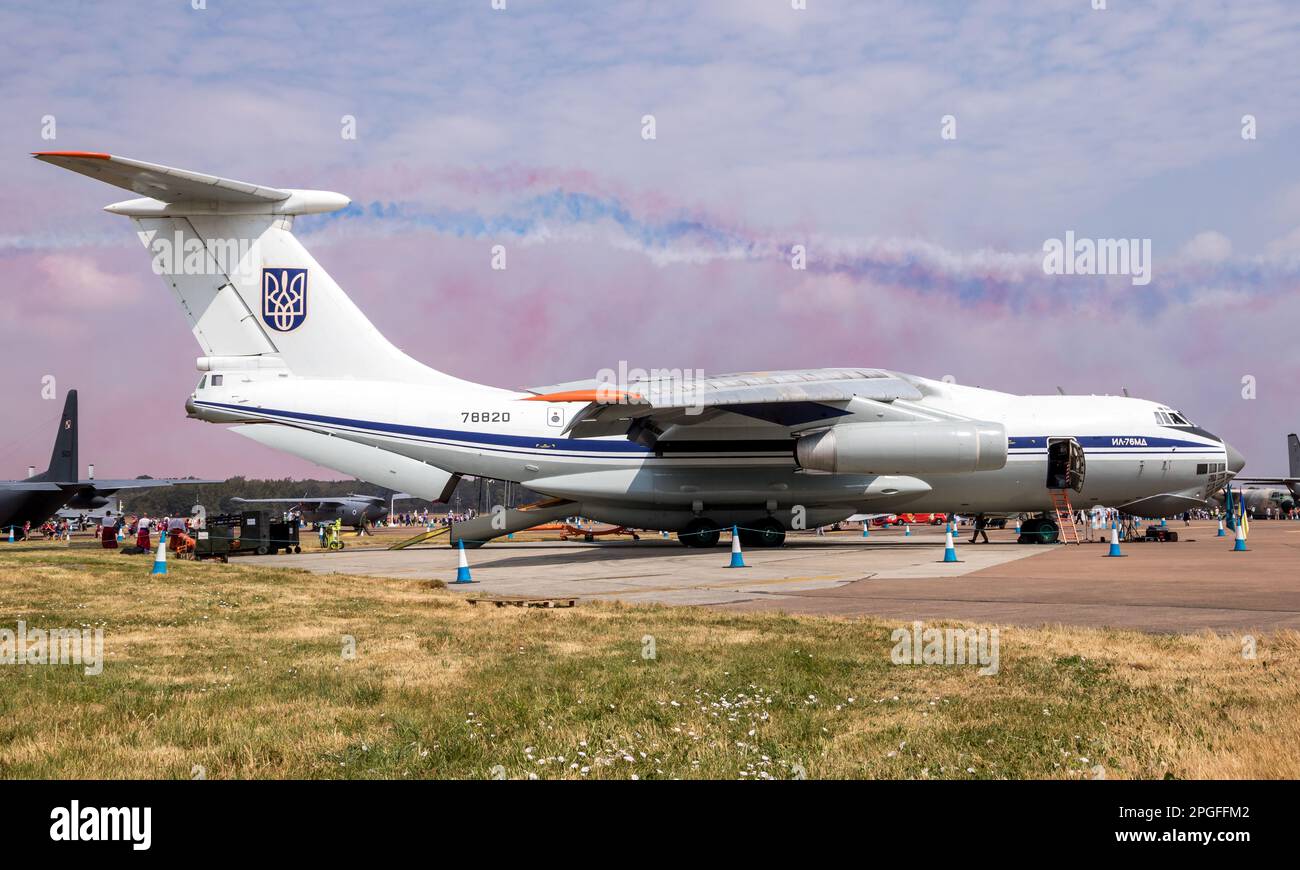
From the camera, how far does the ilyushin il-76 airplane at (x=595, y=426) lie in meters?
23.1

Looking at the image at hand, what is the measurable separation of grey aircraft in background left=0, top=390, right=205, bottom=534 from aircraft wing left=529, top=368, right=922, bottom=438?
22249mm

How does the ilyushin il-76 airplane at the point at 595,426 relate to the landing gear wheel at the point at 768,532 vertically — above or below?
above

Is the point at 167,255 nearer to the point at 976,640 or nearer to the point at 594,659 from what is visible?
the point at 594,659

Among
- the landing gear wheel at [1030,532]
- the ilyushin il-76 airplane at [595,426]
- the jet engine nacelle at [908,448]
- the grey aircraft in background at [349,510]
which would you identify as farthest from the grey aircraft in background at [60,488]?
the landing gear wheel at [1030,532]

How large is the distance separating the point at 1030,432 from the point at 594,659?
20172mm

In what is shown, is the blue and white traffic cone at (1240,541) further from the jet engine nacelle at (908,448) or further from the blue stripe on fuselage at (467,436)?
the blue stripe on fuselage at (467,436)

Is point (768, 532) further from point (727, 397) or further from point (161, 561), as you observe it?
point (161, 561)

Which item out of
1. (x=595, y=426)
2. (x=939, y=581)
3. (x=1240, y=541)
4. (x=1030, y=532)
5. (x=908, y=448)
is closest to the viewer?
(x=939, y=581)

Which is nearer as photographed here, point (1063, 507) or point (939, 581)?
point (939, 581)

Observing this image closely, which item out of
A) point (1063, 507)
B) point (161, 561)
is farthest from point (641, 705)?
point (1063, 507)

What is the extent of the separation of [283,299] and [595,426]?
8.89m

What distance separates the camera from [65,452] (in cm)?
4278

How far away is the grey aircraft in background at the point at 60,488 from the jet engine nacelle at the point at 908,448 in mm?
26940

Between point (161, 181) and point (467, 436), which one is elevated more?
point (161, 181)
